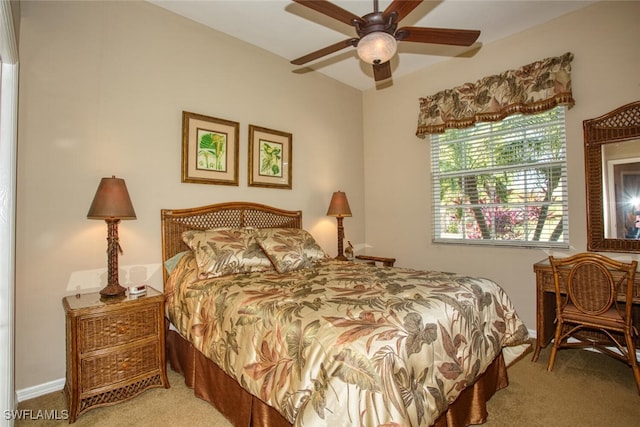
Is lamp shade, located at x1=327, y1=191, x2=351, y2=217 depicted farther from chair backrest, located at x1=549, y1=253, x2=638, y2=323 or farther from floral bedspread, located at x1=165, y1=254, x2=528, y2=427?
chair backrest, located at x1=549, y1=253, x2=638, y2=323

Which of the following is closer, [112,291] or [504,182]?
[112,291]

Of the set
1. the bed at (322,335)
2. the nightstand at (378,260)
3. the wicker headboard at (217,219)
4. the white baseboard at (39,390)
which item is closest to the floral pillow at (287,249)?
the bed at (322,335)

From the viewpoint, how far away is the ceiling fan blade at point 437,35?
6.37 feet

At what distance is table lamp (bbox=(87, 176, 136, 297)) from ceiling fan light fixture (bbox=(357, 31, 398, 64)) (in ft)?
5.90

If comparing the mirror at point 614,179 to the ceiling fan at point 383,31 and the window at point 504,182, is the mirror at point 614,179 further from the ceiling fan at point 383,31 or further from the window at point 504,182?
the ceiling fan at point 383,31

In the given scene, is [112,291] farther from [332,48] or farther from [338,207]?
[338,207]

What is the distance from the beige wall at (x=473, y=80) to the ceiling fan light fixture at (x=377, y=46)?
6.64ft

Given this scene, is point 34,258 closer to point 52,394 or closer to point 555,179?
point 52,394

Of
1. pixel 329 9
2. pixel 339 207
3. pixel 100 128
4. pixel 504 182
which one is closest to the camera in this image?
pixel 329 9

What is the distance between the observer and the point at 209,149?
2943 millimetres

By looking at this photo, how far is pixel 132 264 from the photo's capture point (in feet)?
8.17

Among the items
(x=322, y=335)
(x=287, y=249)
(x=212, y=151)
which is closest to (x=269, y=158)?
(x=212, y=151)

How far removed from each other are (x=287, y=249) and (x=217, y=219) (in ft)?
2.64

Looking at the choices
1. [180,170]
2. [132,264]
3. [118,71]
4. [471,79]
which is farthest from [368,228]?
[118,71]
